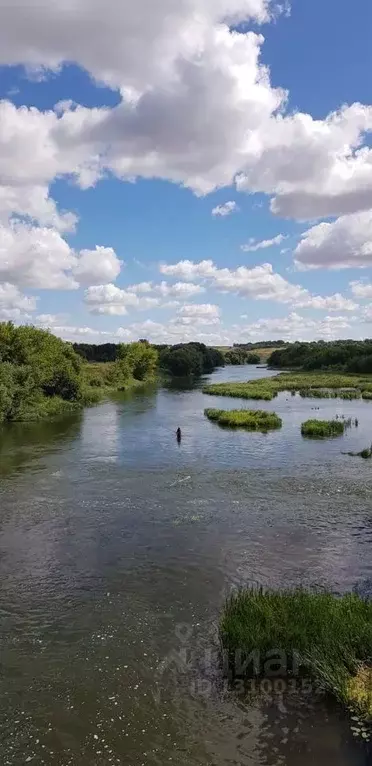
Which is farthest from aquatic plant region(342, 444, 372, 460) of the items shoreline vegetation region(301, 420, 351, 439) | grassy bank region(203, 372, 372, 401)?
grassy bank region(203, 372, 372, 401)

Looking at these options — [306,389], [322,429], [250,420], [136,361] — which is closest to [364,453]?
[322,429]

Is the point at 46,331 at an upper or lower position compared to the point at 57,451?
upper

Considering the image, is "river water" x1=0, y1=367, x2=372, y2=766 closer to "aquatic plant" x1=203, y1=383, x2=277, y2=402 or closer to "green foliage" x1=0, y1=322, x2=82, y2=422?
"green foliage" x1=0, y1=322, x2=82, y2=422

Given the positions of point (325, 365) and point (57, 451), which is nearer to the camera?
point (57, 451)

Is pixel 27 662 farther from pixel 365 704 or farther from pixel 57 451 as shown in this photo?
pixel 57 451

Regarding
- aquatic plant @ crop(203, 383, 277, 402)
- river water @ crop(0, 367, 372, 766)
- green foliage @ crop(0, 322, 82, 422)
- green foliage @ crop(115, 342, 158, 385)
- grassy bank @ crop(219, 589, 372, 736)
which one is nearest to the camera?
river water @ crop(0, 367, 372, 766)

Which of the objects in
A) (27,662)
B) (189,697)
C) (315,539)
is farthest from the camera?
(315,539)

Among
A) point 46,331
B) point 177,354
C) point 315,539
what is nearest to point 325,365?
point 177,354

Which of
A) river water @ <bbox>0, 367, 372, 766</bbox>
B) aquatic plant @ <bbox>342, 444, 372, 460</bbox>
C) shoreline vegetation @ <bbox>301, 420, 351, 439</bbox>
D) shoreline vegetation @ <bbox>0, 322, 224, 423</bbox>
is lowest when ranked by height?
river water @ <bbox>0, 367, 372, 766</bbox>
